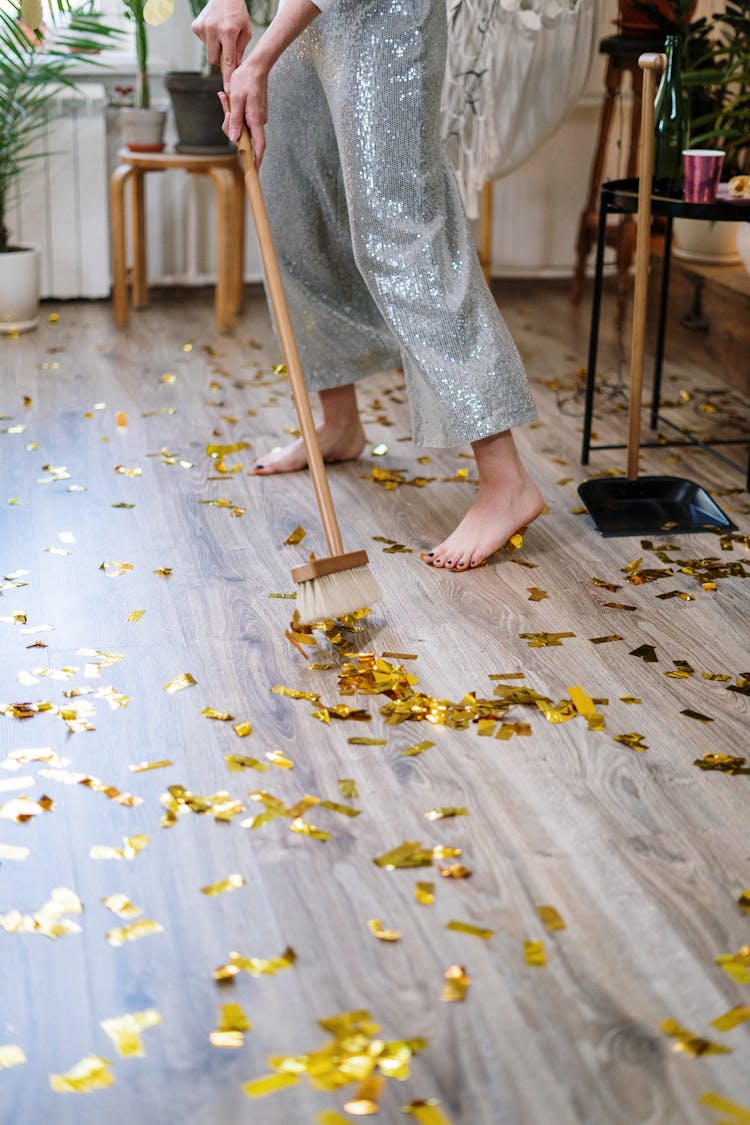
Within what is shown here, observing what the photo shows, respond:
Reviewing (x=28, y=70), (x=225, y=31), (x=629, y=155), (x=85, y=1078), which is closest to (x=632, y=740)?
(x=85, y=1078)

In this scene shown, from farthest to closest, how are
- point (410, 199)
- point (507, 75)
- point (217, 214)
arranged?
point (217, 214)
point (507, 75)
point (410, 199)

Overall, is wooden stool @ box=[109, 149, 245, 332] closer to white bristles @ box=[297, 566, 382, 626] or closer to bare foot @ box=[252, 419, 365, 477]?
bare foot @ box=[252, 419, 365, 477]

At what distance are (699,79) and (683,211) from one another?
757 millimetres

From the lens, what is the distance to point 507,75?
3.07m

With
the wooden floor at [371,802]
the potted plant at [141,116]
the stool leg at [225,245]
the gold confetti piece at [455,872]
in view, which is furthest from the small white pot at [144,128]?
the gold confetti piece at [455,872]

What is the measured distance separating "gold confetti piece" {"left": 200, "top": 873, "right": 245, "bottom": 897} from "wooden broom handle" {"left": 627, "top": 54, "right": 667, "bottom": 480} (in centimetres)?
120

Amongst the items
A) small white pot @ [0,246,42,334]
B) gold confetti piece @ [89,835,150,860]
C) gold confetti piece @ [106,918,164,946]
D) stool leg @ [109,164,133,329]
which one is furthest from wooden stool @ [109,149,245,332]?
gold confetti piece @ [106,918,164,946]

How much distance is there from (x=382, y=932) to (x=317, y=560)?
547 mm

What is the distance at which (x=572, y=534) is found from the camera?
2.02m

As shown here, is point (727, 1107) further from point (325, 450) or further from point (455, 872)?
point (325, 450)

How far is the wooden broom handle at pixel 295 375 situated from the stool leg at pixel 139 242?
5.69 feet

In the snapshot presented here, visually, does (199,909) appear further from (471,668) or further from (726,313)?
(726,313)

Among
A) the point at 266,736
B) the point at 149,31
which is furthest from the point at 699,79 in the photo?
the point at 266,736

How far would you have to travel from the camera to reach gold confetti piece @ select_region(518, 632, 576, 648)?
1628 mm
